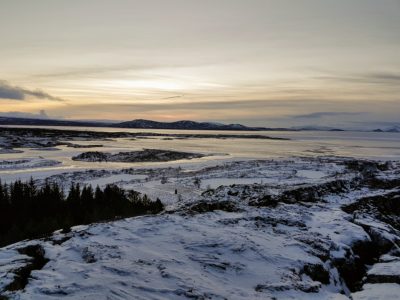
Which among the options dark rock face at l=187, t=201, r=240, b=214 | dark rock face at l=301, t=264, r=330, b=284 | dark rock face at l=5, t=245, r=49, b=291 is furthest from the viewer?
dark rock face at l=187, t=201, r=240, b=214

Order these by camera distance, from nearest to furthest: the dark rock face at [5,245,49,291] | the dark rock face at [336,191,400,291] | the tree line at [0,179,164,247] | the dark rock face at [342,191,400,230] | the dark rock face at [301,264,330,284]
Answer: the dark rock face at [5,245,49,291] → the dark rock face at [301,264,330,284] → the dark rock face at [336,191,400,291] → the dark rock face at [342,191,400,230] → the tree line at [0,179,164,247]

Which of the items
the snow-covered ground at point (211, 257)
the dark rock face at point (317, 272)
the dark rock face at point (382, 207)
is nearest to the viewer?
the snow-covered ground at point (211, 257)

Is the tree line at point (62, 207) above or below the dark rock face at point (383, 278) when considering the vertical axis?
below

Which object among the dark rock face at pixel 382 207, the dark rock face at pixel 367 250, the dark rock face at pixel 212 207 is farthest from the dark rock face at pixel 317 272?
the dark rock face at pixel 382 207

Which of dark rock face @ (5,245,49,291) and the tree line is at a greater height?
dark rock face @ (5,245,49,291)

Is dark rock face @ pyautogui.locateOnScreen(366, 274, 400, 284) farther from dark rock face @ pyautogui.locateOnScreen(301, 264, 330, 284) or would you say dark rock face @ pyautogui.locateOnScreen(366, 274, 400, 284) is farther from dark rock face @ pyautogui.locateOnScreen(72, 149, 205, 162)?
dark rock face @ pyautogui.locateOnScreen(72, 149, 205, 162)

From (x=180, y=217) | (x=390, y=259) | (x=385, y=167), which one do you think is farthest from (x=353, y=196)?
(x=385, y=167)

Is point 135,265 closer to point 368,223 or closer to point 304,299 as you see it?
point 304,299

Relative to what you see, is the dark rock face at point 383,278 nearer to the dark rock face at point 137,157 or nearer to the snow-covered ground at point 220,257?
the snow-covered ground at point 220,257

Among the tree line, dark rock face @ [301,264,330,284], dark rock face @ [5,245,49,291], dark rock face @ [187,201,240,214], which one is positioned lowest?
the tree line

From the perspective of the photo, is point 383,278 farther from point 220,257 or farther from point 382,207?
point 382,207

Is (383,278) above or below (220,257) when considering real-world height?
below

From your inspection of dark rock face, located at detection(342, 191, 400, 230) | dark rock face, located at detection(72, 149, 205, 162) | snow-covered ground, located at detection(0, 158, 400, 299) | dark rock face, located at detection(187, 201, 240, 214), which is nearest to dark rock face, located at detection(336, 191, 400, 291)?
dark rock face, located at detection(342, 191, 400, 230)

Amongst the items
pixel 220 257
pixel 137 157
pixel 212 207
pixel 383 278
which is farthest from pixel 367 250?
pixel 137 157
